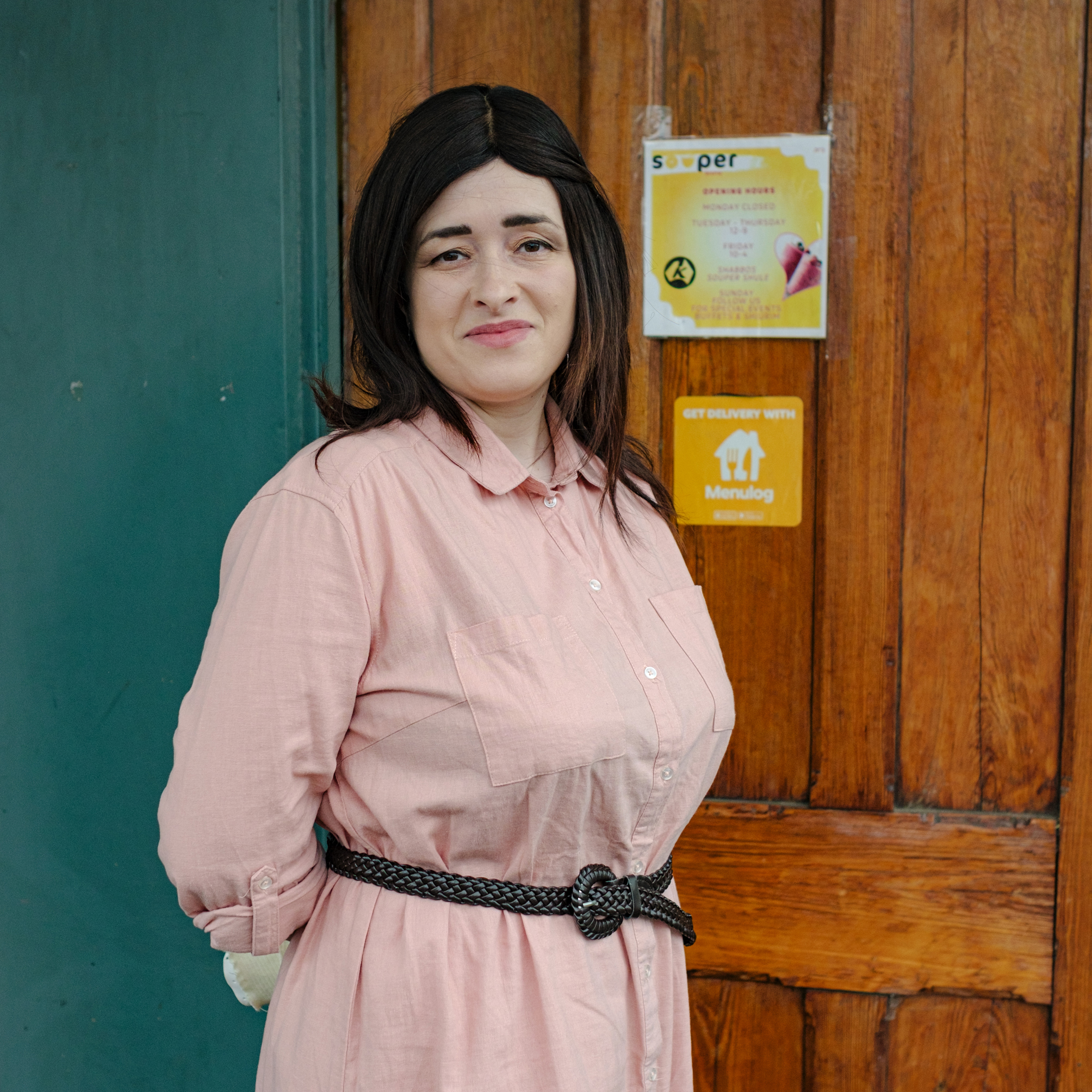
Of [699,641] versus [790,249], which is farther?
[790,249]

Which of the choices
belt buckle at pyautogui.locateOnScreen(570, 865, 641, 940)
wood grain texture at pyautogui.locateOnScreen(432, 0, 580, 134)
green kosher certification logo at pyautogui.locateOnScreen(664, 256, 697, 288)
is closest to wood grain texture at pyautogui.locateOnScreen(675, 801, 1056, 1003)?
belt buckle at pyautogui.locateOnScreen(570, 865, 641, 940)

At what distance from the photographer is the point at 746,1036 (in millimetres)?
1503

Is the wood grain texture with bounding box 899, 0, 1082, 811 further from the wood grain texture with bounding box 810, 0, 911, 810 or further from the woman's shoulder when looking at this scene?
the woman's shoulder

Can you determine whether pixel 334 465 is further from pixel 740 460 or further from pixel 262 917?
pixel 740 460

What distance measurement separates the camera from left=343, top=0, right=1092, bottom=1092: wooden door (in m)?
1.39

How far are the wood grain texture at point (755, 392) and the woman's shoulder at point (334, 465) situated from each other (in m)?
0.58

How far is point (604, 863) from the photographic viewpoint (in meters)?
1.05

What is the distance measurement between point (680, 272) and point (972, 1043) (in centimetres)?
124

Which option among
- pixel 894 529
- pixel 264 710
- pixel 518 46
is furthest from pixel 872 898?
pixel 518 46

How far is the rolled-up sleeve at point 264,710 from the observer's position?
91cm

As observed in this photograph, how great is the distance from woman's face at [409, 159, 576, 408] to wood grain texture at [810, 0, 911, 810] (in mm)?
545

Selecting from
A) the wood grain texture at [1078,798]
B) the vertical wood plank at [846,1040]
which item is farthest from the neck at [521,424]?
the vertical wood plank at [846,1040]

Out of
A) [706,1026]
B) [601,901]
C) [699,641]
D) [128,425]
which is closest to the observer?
[601,901]

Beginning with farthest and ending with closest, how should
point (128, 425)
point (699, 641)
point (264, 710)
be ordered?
point (128, 425)
point (699, 641)
point (264, 710)
